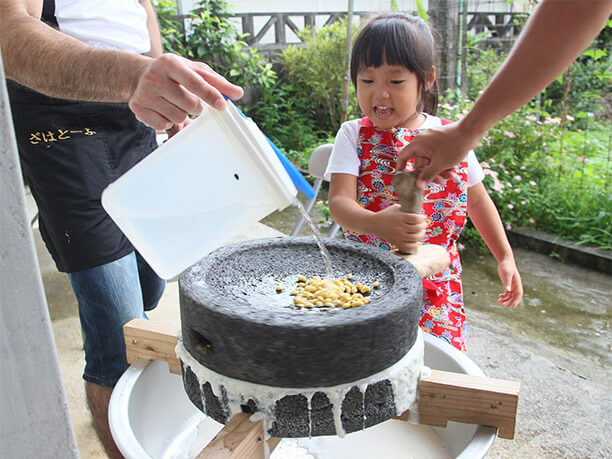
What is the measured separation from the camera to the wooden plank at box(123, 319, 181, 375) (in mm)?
1340

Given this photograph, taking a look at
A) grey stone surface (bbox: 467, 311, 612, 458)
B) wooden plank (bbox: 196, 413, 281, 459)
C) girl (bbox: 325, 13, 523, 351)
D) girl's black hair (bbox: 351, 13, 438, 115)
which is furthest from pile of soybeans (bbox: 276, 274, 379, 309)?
grey stone surface (bbox: 467, 311, 612, 458)

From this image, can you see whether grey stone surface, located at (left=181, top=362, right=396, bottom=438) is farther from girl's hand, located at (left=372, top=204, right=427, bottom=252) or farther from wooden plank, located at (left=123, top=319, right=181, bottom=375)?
girl's hand, located at (left=372, top=204, right=427, bottom=252)

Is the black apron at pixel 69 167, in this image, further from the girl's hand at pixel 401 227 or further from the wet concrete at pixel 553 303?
the wet concrete at pixel 553 303

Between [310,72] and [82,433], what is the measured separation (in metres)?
6.07

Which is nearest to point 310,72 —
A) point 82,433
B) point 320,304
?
point 82,433

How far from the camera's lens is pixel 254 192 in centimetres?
108

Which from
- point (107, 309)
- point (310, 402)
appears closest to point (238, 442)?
point (310, 402)

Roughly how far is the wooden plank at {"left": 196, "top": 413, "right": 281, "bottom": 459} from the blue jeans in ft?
2.56

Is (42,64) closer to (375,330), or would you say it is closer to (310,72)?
(375,330)

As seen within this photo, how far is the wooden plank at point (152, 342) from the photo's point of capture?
134 cm

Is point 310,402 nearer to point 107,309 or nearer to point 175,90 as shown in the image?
point 175,90

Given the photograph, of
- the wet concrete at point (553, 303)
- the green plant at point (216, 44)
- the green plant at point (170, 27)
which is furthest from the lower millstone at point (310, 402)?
the green plant at point (216, 44)

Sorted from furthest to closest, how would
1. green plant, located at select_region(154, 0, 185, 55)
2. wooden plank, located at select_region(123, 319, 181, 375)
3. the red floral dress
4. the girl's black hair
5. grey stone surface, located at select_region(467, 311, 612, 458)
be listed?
green plant, located at select_region(154, 0, 185, 55) → grey stone surface, located at select_region(467, 311, 612, 458) → the red floral dress → the girl's black hair → wooden plank, located at select_region(123, 319, 181, 375)

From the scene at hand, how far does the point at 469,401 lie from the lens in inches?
44.2
